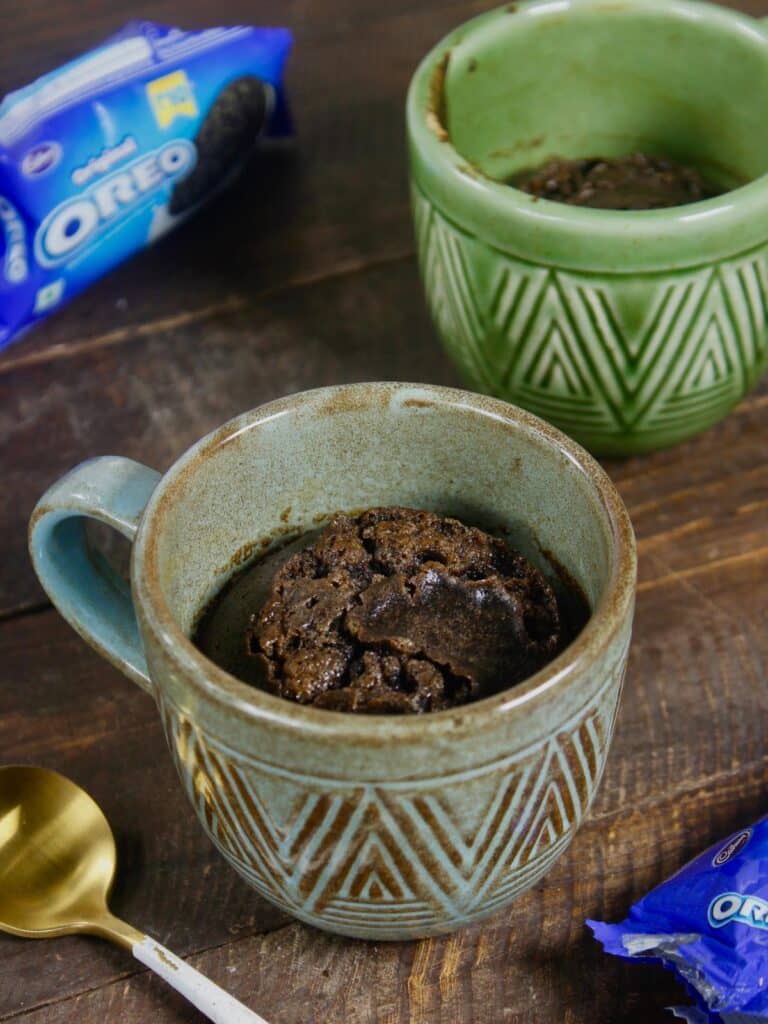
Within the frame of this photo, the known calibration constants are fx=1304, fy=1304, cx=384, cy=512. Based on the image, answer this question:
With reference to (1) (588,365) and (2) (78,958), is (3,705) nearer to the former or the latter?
(2) (78,958)

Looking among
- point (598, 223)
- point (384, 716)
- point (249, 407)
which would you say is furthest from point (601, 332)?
point (384, 716)

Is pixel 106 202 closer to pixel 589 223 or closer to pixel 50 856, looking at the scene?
pixel 589 223

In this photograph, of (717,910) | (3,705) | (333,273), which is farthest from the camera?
(333,273)

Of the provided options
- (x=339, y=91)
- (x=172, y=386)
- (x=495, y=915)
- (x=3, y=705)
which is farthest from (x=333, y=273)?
(x=495, y=915)

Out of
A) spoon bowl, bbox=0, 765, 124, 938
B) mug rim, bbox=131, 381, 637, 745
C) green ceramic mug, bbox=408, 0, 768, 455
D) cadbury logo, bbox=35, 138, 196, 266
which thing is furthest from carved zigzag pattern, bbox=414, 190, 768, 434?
spoon bowl, bbox=0, 765, 124, 938

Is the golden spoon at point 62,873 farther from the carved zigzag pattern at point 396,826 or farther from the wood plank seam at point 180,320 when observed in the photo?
the wood plank seam at point 180,320

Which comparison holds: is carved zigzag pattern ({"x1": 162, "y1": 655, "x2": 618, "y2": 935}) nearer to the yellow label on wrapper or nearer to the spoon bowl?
the spoon bowl
